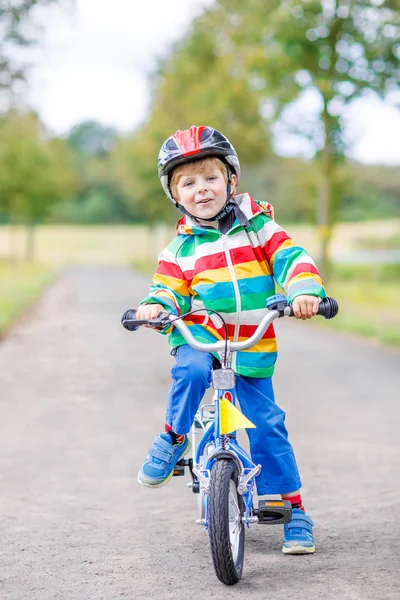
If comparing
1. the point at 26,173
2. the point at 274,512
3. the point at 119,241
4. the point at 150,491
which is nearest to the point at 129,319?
the point at 274,512

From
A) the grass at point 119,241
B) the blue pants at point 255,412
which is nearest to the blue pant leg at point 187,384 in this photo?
the blue pants at point 255,412

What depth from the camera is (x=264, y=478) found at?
4168 mm

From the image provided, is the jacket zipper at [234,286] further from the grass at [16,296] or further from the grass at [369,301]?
the grass at [16,296]

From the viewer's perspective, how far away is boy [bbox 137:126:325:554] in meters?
3.91

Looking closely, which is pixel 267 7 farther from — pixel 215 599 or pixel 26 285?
pixel 215 599

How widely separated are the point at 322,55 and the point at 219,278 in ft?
45.1

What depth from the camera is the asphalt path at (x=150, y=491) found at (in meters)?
3.82

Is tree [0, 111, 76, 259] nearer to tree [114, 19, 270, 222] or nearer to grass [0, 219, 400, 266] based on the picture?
grass [0, 219, 400, 266]

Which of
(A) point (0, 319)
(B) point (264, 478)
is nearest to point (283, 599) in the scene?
(B) point (264, 478)

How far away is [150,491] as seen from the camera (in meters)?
5.48

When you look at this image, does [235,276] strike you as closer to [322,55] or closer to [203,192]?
[203,192]

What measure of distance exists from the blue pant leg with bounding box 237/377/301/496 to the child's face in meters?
0.70

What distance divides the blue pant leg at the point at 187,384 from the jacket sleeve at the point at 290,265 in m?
0.43

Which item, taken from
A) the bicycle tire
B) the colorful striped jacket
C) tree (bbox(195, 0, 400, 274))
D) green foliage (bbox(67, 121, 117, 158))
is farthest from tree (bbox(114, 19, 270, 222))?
green foliage (bbox(67, 121, 117, 158))
